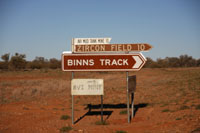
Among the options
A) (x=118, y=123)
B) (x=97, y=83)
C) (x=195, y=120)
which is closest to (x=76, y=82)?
(x=97, y=83)

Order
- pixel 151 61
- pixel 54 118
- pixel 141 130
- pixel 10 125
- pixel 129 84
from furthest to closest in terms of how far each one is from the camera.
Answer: pixel 151 61
pixel 54 118
pixel 129 84
pixel 10 125
pixel 141 130

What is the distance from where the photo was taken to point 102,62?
987 centimetres

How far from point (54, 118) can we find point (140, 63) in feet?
15.0

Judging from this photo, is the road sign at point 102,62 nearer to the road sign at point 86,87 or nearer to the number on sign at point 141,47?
the number on sign at point 141,47

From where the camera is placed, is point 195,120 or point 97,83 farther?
point 97,83

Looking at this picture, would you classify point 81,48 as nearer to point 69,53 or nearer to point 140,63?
point 69,53

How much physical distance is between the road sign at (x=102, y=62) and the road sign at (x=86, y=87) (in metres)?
0.54

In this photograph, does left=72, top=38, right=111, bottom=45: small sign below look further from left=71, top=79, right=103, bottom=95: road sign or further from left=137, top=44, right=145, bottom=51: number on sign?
left=71, top=79, right=103, bottom=95: road sign

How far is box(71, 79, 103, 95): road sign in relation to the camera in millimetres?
9828

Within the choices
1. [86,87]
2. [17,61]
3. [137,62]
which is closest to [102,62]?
[86,87]

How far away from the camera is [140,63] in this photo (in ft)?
31.5

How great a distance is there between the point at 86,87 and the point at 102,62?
4.02 feet

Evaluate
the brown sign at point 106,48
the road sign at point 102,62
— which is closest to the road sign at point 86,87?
the road sign at point 102,62

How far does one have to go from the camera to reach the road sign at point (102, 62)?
9680mm
